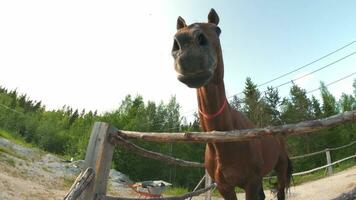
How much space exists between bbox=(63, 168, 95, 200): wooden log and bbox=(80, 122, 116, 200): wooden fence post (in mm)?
64

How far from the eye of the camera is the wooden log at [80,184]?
2404mm

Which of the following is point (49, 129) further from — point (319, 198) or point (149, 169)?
point (319, 198)

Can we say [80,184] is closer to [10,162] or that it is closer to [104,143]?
[104,143]

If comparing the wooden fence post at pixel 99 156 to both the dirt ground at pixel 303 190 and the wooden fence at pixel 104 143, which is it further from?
the dirt ground at pixel 303 190

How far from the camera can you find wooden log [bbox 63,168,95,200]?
2.40m

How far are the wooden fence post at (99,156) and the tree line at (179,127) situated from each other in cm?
2869

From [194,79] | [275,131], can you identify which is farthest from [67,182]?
[275,131]

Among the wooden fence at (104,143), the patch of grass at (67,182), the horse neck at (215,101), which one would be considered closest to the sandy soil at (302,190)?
the patch of grass at (67,182)

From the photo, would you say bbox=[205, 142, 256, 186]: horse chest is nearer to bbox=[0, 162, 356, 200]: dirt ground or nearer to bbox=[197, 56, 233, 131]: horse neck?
bbox=[197, 56, 233, 131]: horse neck

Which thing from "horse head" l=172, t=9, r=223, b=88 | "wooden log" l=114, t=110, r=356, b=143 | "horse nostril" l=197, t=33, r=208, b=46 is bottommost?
"wooden log" l=114, t=110, r=356, b=143

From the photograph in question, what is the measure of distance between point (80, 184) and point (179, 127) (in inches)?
1366

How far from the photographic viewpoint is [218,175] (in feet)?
10.9

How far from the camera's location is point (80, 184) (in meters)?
2.52

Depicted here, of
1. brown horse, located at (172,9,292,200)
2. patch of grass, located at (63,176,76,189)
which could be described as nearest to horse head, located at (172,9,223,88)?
brown horse, located at (172,9,292,200)
